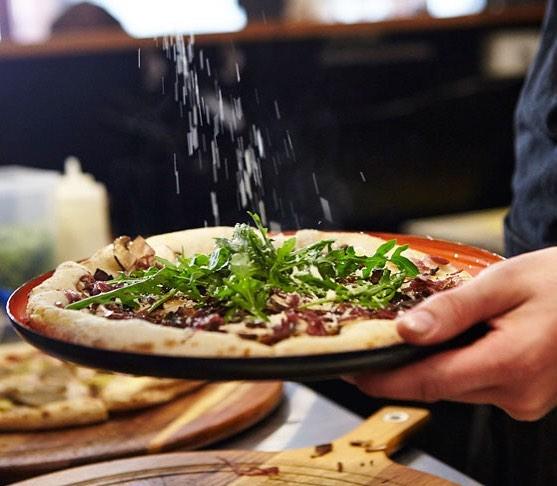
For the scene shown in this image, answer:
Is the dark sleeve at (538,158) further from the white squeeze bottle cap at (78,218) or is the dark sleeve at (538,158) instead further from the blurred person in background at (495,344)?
the white squeeze bottle cap at (78,218)

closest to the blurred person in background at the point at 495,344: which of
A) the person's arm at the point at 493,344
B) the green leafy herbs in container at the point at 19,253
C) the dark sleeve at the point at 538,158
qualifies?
the person's arm at the point at 493,344

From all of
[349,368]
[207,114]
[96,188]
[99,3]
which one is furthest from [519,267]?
[99,3]

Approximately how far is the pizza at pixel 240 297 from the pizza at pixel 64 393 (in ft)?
1.46

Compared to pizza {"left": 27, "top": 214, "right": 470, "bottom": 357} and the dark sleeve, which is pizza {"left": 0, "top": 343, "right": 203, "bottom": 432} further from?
the dark sleeve

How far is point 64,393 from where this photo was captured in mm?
2057

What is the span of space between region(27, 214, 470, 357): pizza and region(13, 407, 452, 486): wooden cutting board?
0.37 meters

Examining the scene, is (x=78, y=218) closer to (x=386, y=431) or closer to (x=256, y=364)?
(x=386, y=431)

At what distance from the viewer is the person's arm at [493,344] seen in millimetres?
1089

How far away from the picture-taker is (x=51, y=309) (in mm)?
1219

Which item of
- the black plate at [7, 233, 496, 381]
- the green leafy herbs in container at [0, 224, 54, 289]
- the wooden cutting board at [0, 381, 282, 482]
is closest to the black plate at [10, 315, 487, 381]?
the black plate at [7, 233, 496, 381]

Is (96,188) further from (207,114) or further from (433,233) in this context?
(433,233)

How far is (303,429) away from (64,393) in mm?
571

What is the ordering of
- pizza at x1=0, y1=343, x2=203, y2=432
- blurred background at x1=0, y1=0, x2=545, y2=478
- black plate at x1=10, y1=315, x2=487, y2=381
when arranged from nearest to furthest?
black plate at x1=10, y1=315, x2=487, y2=381 < pizza at x1=0, y1=343, x2=203, y2=432 < blurred background at x1=0, y1=0, x2=545, y2=478

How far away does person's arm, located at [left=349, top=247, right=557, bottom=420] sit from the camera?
3.57 feet
